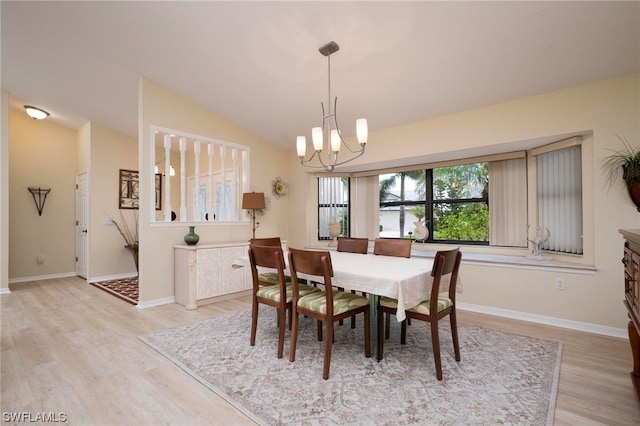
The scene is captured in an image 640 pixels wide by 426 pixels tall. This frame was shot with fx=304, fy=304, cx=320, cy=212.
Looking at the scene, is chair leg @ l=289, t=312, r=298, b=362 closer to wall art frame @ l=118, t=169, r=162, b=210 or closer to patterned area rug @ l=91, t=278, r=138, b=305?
patterned area rug @ l=91, t=278, r=138, b=305

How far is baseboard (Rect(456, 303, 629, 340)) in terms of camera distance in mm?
2748

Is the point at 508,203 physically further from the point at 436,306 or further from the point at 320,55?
the point at 320,55

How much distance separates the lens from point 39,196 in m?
5.41

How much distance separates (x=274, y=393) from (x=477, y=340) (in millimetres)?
1842

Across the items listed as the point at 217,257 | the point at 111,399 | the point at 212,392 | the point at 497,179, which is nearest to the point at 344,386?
the point at 212,392

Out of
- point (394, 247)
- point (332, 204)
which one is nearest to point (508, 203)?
point (394, 247)

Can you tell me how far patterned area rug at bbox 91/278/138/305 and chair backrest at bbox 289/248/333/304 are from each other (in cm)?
277

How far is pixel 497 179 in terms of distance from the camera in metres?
3.91

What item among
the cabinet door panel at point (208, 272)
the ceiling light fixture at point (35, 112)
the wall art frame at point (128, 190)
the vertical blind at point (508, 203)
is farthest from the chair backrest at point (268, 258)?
the ceiling light fixture at point (35, 112)

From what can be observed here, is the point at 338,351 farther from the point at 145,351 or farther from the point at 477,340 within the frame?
the point at 145,351

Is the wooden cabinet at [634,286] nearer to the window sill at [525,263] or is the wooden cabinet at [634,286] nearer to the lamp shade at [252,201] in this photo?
the window sill at [525,263]

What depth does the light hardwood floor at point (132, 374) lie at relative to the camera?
1.70 meters

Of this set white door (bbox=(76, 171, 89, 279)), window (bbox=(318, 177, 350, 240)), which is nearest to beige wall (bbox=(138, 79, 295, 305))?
window (bbox=(318, 177, 350, 240))

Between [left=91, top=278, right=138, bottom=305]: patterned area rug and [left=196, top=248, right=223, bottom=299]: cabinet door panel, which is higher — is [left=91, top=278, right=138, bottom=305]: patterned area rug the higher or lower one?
the lower one
